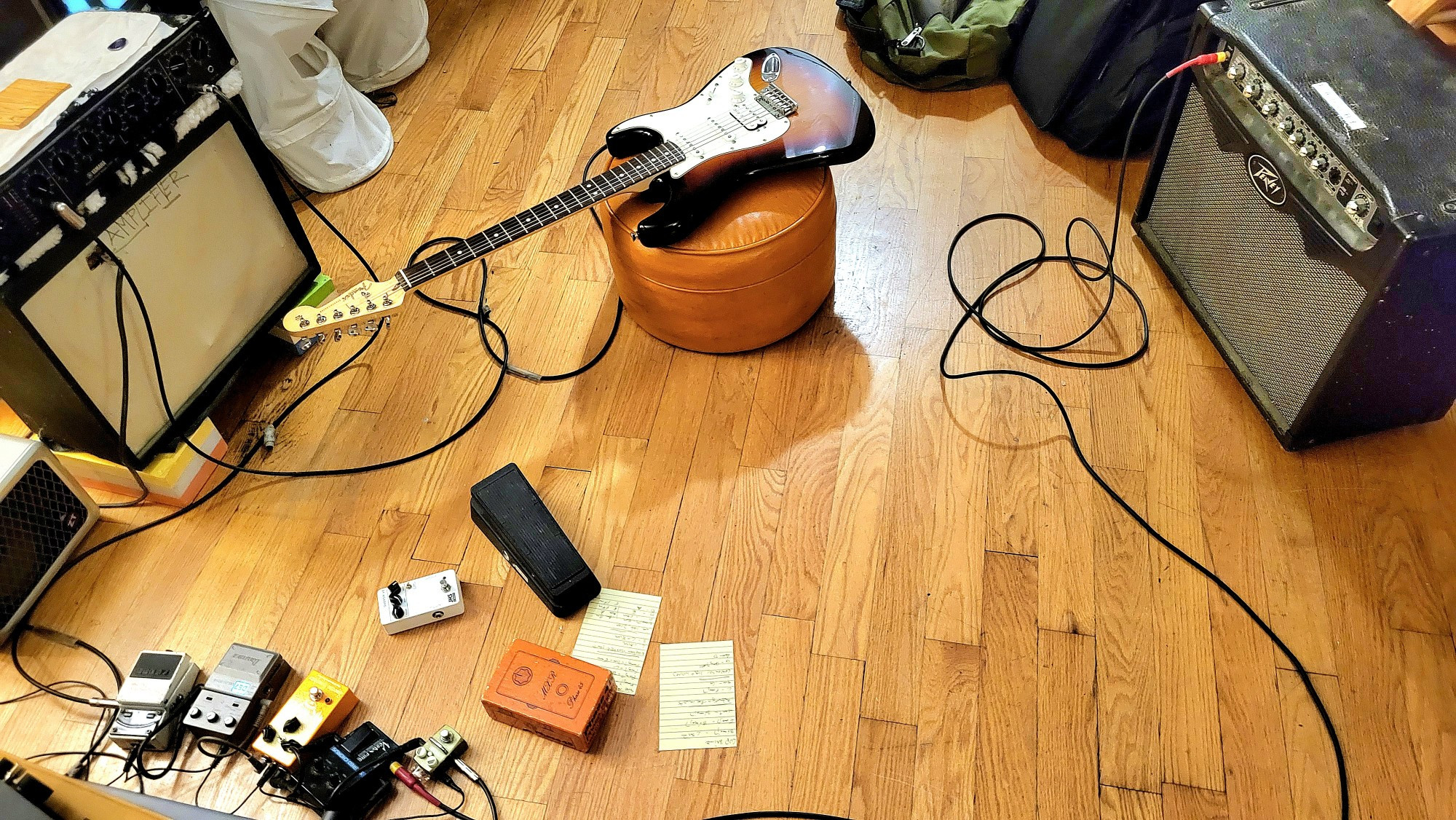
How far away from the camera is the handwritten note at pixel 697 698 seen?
138 centimetres

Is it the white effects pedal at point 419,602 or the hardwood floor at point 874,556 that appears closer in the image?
the hardwood floor at point 874,556

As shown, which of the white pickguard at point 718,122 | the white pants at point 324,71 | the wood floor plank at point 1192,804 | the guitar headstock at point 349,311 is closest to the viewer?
the wood floor plank at point 1192,804

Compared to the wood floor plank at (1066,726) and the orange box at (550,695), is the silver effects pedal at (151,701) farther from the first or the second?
the wood floor plank at (1066,726)

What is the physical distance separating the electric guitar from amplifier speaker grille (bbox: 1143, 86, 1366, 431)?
22.0 inches

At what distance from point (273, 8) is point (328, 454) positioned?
84cm

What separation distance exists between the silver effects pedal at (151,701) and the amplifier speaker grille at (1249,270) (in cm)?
172

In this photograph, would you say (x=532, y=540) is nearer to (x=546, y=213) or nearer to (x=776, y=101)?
(x=546, y=213)

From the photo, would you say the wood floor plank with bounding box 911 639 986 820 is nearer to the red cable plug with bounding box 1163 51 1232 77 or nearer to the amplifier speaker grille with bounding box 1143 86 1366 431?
the amplifier speaker grille with bounding box 1143 86 1366 431

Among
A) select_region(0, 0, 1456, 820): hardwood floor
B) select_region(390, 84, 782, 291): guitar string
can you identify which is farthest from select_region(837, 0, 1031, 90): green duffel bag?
select_region(390, 84, 782, 291): guitar string

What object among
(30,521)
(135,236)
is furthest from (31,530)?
(135,236)

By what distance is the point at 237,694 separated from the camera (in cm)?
140

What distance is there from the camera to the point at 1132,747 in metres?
1.35

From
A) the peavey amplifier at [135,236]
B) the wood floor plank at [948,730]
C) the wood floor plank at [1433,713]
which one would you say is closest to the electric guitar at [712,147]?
the peavey amplifier at [135,236]

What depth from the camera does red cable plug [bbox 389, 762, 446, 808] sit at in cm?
133
